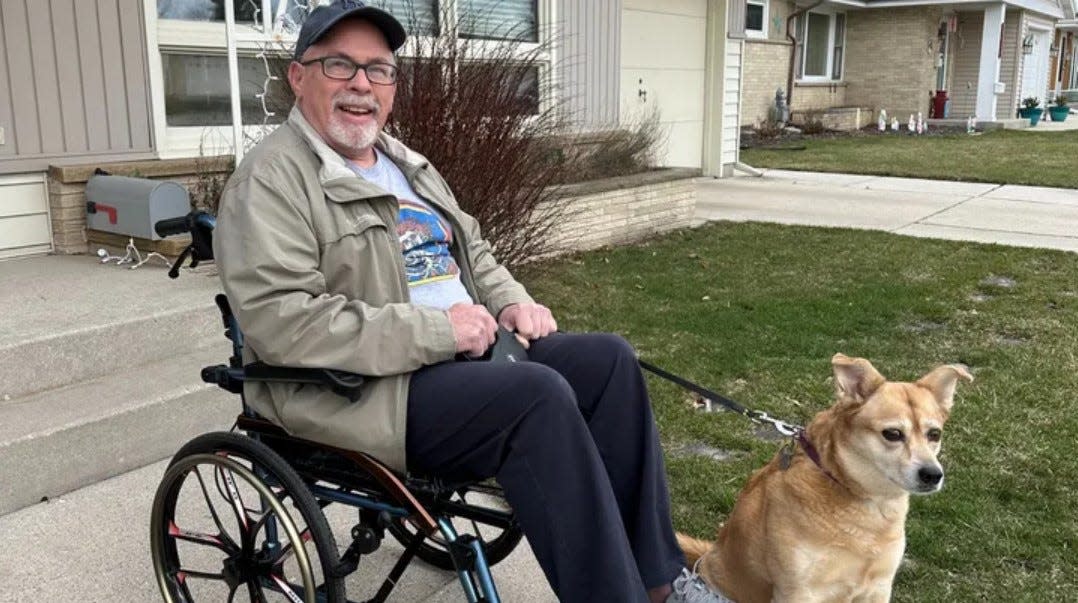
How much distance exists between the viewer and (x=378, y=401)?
6.72 feet

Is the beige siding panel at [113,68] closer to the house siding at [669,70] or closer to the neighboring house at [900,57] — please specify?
the house siding at [669,70]

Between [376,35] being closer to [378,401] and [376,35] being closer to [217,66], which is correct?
[378,401]

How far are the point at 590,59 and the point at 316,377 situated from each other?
718 cm

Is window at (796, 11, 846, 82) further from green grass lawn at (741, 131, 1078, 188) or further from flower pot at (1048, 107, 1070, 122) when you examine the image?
flower pot at (1048, 107, 1070, 122)

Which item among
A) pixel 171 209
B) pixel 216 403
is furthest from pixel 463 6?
pixel 216 403

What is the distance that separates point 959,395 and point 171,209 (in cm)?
379

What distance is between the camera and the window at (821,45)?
856 inches

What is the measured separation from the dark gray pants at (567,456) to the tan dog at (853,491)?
255mm

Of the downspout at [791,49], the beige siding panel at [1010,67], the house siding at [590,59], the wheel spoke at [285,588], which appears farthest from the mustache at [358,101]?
the beige siding panel at [1010,67]

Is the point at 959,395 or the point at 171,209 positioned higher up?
the point at 171,209

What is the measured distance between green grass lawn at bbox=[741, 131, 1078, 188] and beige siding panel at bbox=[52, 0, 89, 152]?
402 inches

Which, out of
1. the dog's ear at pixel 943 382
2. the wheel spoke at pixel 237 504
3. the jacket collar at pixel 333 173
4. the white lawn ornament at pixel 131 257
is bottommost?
the wheel spoke at pixel 237 504

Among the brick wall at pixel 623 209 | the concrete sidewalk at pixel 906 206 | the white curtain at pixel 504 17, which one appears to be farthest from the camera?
the concrete sidewalk at pixel 906 206

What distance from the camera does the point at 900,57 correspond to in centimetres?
2291
